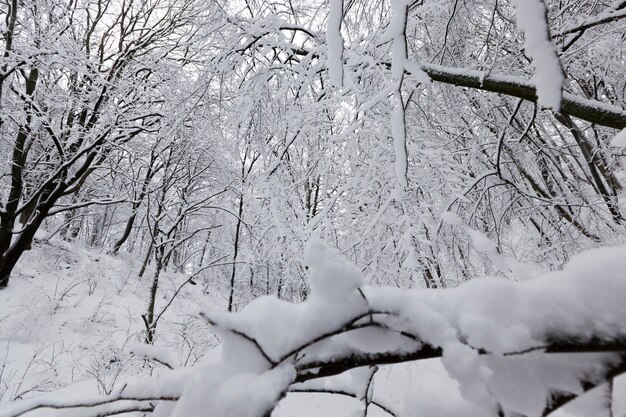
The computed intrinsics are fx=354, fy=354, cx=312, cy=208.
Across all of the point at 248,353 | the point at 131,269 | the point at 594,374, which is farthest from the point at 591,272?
the point at 131,269

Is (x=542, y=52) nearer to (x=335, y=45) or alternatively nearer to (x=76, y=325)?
(x=335, y=45)

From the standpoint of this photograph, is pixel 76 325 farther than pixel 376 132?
Yes

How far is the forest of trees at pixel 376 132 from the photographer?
0.36m

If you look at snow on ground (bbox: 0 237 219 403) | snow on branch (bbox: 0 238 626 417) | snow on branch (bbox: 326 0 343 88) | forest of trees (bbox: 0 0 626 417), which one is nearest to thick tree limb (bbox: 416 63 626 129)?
forest of trees (bbox: 0 0 626 417)

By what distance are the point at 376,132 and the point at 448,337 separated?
246 cm

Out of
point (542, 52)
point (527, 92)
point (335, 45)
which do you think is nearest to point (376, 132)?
point (527, 92)

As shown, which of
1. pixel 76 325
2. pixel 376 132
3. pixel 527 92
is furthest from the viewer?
pixel 76 325

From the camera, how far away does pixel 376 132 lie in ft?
8.79

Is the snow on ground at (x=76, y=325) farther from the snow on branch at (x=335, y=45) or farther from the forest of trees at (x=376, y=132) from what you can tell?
the snow on branch at (x=335, y=45)

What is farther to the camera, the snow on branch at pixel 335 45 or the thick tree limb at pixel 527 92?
the thick tree limb at pixel 527 92

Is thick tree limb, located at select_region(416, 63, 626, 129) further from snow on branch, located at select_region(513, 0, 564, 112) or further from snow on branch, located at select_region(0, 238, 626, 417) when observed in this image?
snow on branch, located at select_region(0, 238, 626, 417)

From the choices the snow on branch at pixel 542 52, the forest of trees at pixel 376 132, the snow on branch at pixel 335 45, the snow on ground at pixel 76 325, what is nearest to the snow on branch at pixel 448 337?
the forest of trees at pixel 376 132

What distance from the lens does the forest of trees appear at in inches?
14.3

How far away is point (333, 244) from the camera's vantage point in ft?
10.4
